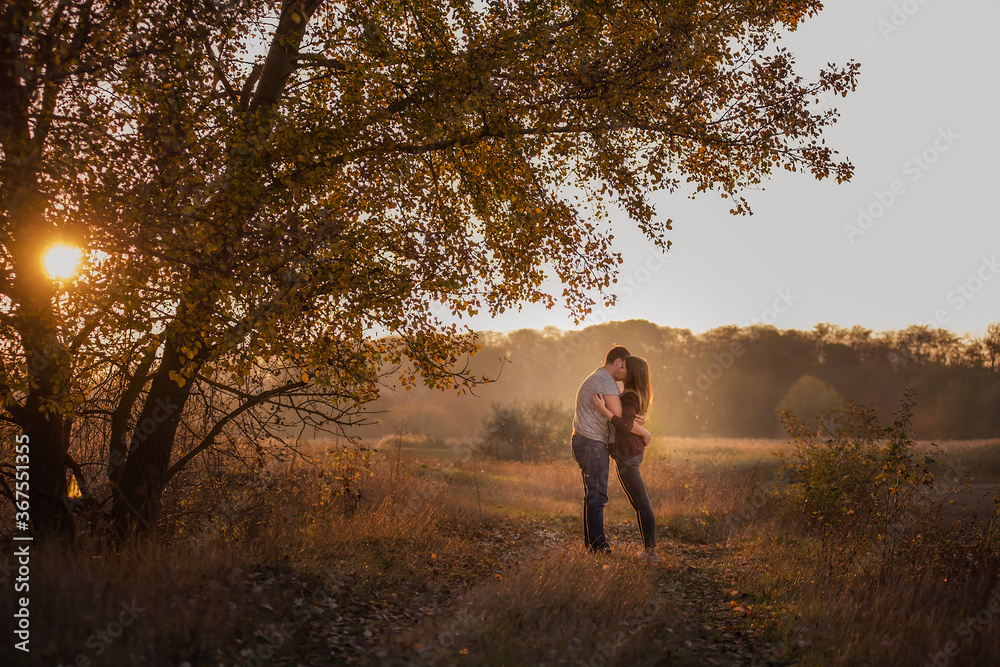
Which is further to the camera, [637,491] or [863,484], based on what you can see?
[863,484]

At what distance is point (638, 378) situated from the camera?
6770 mm

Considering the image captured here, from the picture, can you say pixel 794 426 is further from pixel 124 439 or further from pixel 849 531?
pixel 124 439

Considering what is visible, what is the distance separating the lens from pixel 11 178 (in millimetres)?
4230

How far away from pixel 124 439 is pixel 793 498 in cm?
945

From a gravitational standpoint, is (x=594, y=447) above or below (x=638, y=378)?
below

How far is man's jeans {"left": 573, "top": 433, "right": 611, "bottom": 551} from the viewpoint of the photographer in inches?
254

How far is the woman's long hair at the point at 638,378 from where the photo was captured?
6.76m

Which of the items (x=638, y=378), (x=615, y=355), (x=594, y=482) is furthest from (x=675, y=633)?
(x=615, y=355)

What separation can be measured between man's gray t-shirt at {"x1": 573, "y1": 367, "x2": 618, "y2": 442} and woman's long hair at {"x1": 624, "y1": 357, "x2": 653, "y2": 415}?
26cm

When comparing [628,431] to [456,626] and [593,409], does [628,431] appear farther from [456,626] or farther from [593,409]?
[456,626]

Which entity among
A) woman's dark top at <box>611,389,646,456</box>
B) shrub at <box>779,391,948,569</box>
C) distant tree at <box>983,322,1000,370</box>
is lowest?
shrub at <box>779,391,948,569</box>

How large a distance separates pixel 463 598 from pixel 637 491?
2392 mm

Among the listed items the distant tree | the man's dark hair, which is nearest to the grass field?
the man's dark hair

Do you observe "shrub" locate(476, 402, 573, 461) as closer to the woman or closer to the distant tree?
the woman
